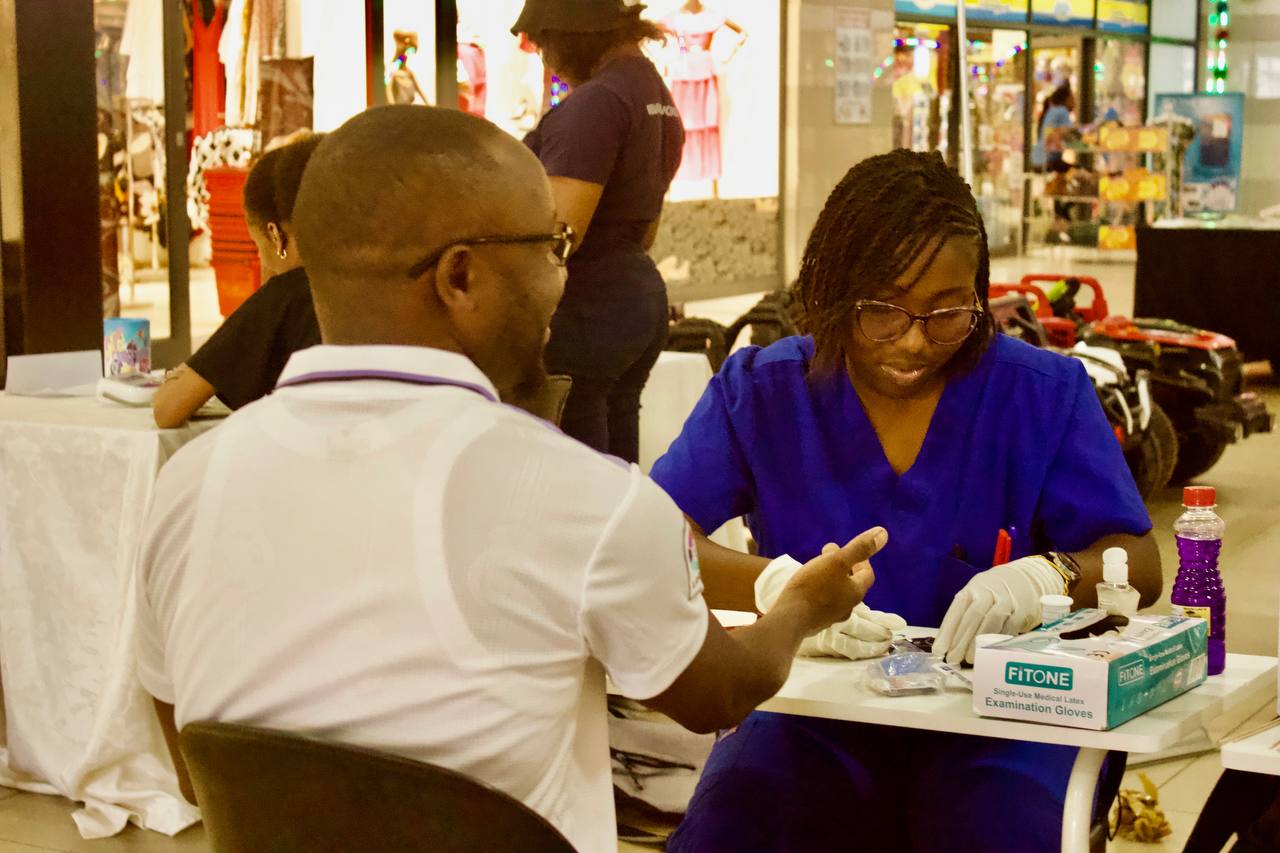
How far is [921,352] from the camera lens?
87.1 inches

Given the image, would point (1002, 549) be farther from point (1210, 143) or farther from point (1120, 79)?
point (1120, 79)

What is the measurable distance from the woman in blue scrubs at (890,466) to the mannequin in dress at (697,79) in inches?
331

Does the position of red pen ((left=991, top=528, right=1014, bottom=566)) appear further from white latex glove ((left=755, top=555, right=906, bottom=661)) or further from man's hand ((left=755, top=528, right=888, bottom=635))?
man's hand ((left=755, top=528, right=888, bottom=635))

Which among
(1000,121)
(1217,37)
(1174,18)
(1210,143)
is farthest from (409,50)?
(1217,37)

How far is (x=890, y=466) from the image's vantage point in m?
2.26

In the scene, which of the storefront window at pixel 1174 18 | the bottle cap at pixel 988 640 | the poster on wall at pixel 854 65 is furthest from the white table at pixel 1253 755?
the storefront window at pixel 1174 18

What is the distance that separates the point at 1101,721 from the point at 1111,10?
19.1 meters

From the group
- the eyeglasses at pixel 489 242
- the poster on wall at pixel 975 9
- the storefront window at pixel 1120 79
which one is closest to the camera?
the eyeglasses at pixel 489 242

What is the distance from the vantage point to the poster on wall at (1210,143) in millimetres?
14977

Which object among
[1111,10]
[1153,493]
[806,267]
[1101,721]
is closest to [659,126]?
[806,267]

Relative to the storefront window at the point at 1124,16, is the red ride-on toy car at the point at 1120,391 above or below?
below

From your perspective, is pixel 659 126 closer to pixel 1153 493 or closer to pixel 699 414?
pixel 699 414

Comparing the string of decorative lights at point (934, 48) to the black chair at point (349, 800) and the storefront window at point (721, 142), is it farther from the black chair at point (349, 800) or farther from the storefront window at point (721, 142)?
the black chair at point (349, 800)

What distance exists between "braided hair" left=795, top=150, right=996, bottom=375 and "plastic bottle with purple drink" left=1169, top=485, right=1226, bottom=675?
0.37 meters
